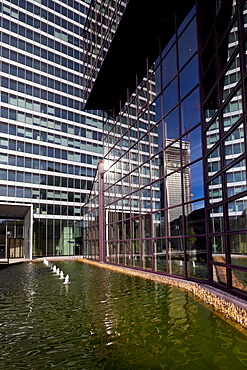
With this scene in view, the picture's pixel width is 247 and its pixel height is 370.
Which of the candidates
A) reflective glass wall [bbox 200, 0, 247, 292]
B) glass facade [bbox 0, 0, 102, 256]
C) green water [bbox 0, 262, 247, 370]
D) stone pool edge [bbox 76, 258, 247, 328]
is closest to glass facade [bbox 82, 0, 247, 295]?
reflective glass wall [bbox 200, 0, 247, 292]

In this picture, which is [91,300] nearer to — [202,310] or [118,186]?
[202,310]

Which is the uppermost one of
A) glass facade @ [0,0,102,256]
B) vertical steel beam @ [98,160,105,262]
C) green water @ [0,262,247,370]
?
glass facade @ [0,0,102,256]

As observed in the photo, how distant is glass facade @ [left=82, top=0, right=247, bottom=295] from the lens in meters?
11.2

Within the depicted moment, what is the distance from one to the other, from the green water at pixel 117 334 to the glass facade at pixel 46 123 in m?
40.7

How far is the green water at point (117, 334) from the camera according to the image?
A: 236 inches

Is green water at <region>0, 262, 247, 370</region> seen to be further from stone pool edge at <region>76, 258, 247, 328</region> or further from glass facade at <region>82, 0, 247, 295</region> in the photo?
glass facade at <region>82, 0, 247, 295</region>

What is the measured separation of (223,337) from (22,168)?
4835 cm

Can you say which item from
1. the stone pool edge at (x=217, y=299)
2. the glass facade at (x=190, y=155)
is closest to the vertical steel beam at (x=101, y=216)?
the glass facade at (x=190, y=155)

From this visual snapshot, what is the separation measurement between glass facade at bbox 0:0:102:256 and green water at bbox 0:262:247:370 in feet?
134

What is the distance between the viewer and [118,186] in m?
27.2

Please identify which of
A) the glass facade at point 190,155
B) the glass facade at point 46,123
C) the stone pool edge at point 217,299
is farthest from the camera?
the glass facade at point 46,123

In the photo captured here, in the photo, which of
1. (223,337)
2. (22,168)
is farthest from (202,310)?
(22,168)

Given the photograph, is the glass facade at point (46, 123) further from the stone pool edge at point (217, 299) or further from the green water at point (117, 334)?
the green water at point (117, 334)

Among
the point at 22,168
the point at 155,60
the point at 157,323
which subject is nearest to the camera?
the point at 157,323
